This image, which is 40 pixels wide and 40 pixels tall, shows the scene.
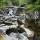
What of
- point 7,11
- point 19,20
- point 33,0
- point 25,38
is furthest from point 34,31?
point 7,11

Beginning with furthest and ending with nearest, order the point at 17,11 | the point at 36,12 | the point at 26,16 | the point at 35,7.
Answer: the point at 17,11 → the point at 26,16 → the point at 36,12 → the point at 35,7

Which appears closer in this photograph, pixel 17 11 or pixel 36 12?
pixel 36 12

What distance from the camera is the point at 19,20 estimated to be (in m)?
2.00

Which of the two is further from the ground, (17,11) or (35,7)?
(35,7)

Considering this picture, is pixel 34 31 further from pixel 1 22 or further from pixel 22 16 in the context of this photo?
pixel 1 22

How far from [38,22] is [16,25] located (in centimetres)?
38

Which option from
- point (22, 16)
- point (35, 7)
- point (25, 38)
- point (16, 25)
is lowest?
point (25, 38)

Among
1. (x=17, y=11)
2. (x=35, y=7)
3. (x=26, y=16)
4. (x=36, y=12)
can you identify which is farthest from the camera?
(x=17, y=11)

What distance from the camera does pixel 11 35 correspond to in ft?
5.71

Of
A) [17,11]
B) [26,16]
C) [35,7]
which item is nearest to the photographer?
[35,7]

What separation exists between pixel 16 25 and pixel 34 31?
12.9 inches

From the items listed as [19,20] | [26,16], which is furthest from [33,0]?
[19,20]

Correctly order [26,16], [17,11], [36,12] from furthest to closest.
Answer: [17,11], [26,16], [36,12]

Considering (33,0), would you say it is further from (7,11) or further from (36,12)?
(7,11)
